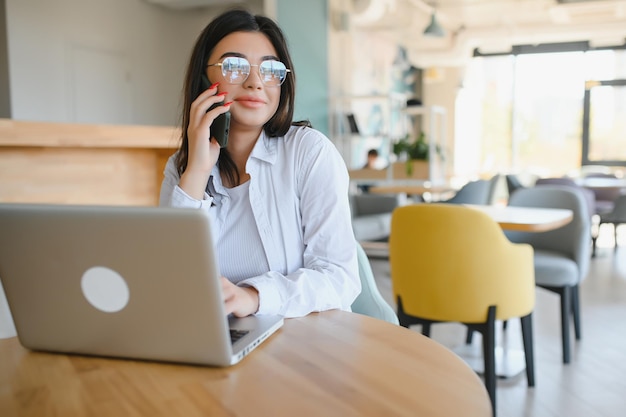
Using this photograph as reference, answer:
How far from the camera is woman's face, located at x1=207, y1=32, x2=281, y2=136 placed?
1.50m

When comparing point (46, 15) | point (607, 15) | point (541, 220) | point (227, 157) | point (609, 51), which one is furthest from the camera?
point (609, 51)

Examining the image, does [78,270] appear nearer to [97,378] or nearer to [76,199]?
[97,378]

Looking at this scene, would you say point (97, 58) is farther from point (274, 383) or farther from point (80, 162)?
point (274, 383)

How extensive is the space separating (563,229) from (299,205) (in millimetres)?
2825

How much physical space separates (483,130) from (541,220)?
993 cm

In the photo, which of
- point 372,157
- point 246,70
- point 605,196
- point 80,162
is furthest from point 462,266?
point 605,196

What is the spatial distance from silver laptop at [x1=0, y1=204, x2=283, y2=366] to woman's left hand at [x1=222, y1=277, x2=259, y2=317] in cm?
13

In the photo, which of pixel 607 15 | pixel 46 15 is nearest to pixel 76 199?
pixel 46 15

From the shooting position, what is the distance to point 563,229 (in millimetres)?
3881

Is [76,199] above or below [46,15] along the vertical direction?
below

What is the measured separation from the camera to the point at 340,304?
1.41m

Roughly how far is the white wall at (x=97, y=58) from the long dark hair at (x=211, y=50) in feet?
14.7

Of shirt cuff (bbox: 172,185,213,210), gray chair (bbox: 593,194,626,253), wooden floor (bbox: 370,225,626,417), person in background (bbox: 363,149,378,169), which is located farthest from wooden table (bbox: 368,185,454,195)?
shirt cuff (bbox: 172,185,213,210)

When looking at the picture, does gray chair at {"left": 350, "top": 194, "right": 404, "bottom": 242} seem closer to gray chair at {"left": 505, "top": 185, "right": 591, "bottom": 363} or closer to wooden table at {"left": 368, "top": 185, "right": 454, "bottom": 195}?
wooden table at {"left": 368, "top": 185, "right": 454, "bottom": 195}
